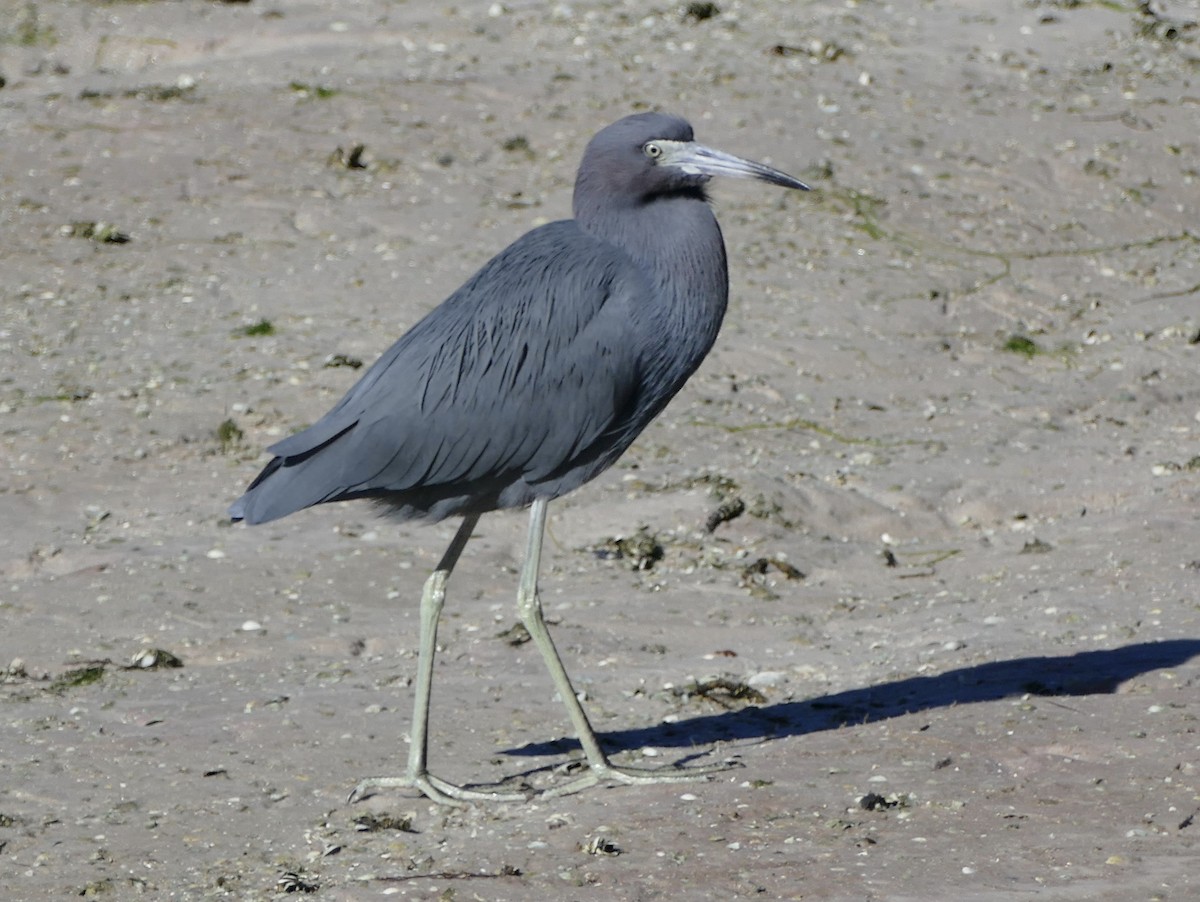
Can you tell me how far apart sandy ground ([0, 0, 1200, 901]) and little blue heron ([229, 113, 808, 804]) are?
668 mm

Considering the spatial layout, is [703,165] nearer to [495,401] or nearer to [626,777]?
[495,401]

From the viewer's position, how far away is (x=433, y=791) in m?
5.12

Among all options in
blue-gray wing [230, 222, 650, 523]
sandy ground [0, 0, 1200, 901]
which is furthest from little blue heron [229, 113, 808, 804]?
sandy ground [0, 0, 1200, 901]

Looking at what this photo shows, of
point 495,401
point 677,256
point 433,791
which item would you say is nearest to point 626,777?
point 433,791

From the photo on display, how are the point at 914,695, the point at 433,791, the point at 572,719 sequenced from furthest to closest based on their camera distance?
1. the point at 914,695
2. the point at 572,719
3. the point at 433,791

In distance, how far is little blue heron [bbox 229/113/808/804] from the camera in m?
5.17

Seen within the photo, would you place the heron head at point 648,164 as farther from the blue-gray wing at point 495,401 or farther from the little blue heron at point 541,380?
the blue-gray wing at point 495,401

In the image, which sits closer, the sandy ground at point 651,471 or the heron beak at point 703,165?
the sandy ground at point 651,471

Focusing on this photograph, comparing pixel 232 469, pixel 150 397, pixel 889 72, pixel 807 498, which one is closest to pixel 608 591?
pixel 807 498

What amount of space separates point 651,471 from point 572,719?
117 inches

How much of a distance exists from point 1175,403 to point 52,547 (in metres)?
5.44

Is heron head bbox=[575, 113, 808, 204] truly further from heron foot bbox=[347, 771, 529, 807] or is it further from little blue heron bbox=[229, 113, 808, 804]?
heron foot bbox=[347, 771, 529, 807]

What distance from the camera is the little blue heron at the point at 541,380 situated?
517 centimetres

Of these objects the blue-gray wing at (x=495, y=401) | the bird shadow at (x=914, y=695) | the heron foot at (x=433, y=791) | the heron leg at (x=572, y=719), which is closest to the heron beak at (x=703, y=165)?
the blue-gray wing at (x=495, y=401)
